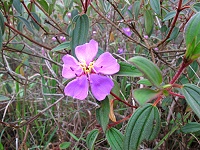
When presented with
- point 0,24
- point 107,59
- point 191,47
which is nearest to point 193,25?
point 191,47

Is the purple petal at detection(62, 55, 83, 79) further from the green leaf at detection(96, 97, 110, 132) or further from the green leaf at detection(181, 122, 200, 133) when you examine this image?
the green leaf at detection(181, 122, 200, 133)

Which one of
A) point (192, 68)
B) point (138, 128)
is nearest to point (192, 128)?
point (192, 68)

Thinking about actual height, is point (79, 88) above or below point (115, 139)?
above

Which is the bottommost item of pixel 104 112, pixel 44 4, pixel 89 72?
pixel 104 112

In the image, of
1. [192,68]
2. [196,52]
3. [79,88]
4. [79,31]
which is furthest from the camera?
[192,68]

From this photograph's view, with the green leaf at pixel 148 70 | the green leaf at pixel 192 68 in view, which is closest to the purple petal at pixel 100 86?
the green leaf at pixel 148 70

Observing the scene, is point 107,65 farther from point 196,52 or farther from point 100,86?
point 196,52
